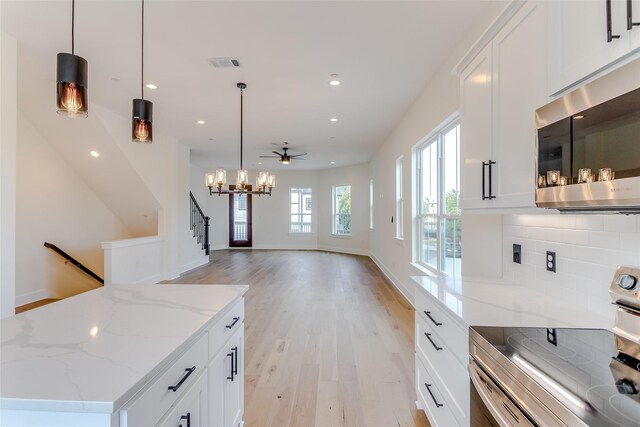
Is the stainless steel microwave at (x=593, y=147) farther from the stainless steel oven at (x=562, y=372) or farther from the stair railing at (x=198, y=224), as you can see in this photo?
the stair railing at (x=198, y=224)

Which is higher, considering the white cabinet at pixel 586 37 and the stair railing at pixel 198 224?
the white cabinet at pixel 586 37

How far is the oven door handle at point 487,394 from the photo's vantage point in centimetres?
96

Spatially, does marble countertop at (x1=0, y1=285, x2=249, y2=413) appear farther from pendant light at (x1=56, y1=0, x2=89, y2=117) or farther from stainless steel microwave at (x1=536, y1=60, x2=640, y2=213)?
stainless steel microwave at (x1=536, y1=60, x2=640, y2=213)

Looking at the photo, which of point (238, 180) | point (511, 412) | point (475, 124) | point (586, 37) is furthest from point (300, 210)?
point (511, 412)

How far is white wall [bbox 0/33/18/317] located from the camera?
8.66 feet

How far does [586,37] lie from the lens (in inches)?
44.1

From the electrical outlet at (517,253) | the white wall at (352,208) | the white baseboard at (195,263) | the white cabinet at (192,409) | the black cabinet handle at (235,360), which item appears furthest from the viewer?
the white wall at (352,208)

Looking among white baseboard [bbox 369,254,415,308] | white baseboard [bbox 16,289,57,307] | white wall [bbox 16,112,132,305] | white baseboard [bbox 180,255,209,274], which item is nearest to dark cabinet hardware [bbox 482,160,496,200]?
white baseboard [bbox 369,254,415,308]

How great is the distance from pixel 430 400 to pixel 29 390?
6.29 feet

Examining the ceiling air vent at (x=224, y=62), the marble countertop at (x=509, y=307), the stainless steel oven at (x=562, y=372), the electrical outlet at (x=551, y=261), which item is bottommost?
the stainless steel oven at (x=562, y=372)

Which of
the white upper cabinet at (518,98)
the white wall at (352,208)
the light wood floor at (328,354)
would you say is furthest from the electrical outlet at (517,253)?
the white wall at (352,208)

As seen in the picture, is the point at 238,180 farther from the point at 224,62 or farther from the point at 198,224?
the point at 198,224

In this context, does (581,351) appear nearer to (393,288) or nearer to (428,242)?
(428,242)

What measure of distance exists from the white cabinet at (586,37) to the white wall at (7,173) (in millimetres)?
3877
